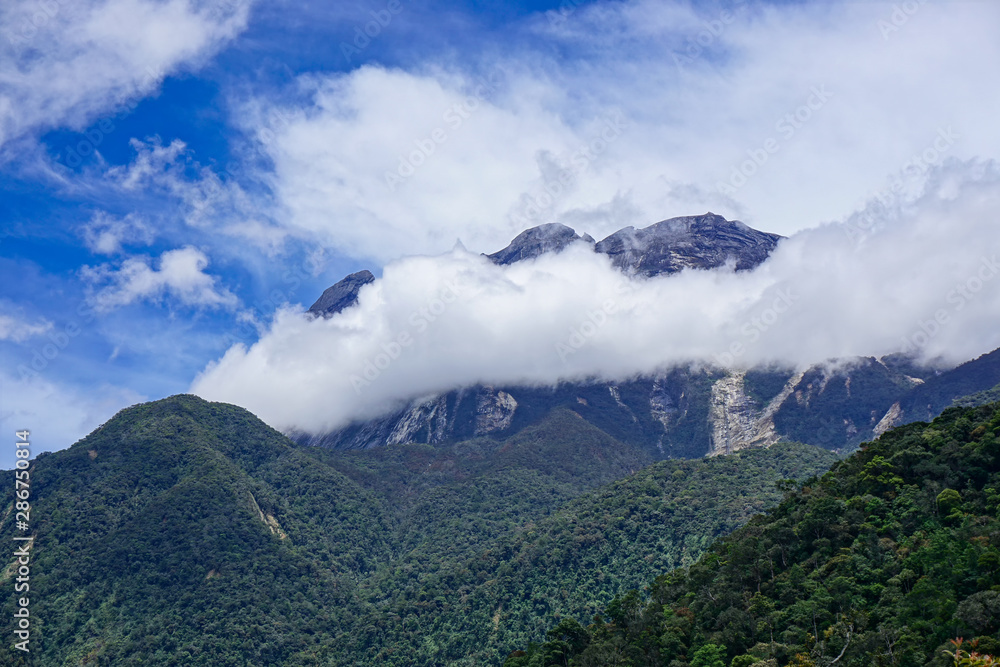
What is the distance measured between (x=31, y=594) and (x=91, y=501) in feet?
91.3

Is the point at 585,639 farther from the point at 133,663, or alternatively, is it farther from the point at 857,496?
the point at 133,663

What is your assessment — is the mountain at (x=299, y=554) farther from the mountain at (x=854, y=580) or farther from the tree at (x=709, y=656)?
the tree at (x=709, y=656)

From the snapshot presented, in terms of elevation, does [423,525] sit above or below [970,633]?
above

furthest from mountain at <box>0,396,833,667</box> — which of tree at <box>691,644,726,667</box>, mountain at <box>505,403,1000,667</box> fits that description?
tree at <box>691,644,726,667</box>

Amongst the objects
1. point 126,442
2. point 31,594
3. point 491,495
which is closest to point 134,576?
point 31,594

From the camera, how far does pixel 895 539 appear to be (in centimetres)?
6575

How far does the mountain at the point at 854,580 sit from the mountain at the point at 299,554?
37.6 metres

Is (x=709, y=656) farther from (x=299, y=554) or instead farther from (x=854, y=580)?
(x=299, y=554)

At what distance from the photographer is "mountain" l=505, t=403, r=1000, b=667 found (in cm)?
5272

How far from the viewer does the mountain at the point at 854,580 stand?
2076 inches

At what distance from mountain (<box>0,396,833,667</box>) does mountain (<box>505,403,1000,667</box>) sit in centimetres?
3756

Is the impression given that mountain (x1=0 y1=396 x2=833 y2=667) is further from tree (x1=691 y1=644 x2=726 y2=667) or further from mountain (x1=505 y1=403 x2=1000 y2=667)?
tree (x1=691 y1=644 x2=726 y2=667)

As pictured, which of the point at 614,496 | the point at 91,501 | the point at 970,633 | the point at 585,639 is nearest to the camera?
the point at 970,633

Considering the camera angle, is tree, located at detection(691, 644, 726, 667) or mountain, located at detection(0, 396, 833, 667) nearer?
tree, located at detection(691, 644, 726, 667)
